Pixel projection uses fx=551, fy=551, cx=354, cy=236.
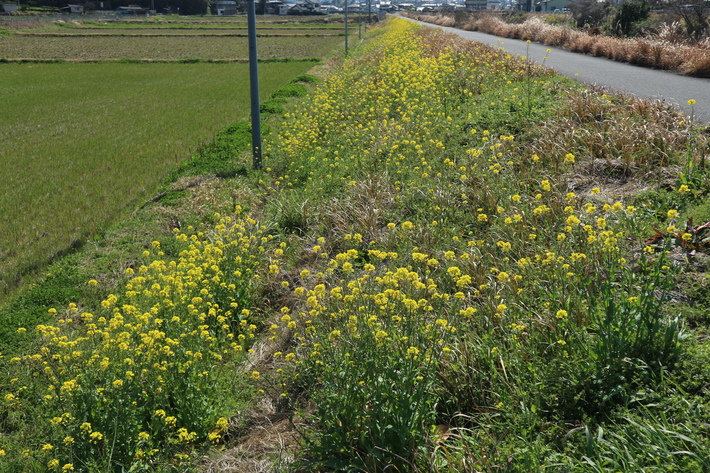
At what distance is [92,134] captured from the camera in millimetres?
14336

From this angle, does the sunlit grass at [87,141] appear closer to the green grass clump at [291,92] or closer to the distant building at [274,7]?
the green grass clump at [291,92]

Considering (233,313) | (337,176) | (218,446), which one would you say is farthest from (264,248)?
(218,446)

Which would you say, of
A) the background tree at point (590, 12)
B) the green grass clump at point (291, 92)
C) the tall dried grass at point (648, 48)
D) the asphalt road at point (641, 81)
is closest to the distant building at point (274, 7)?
the background tree at point (590, 12)

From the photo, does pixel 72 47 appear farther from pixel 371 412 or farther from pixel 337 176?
pixel 371 412

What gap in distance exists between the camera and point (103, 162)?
453 inches

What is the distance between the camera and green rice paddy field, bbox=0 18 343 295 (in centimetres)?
813

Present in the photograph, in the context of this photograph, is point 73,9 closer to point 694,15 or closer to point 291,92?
point 291,92

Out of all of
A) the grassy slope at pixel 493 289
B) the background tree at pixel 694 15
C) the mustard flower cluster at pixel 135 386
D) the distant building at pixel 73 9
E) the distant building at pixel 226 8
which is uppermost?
the distant building at pixel 226 8

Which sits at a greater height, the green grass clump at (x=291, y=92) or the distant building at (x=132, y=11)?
the distant building at (x=132, y=11)

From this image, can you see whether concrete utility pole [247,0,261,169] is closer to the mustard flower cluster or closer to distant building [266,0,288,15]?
the mustard flower cluster

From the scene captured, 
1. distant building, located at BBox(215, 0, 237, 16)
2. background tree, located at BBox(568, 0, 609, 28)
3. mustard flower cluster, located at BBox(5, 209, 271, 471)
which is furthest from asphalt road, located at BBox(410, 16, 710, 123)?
distant building, located at BBox(215, 0, 237, 16)

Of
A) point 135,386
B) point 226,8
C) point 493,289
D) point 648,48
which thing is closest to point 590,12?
point 648,48

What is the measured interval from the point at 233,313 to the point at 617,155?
465 cm

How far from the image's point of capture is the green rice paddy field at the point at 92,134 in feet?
26.7
